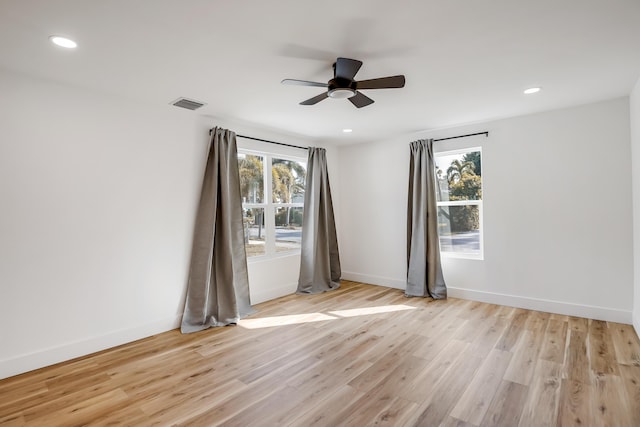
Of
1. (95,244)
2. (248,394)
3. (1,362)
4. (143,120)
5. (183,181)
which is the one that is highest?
(143,120)

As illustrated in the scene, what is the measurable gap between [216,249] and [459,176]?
344 centimetres

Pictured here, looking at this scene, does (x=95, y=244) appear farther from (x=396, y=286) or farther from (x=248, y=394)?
(x=396, y=286)

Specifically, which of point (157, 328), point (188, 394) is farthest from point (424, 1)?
point (157, 328)

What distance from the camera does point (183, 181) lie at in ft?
12.0

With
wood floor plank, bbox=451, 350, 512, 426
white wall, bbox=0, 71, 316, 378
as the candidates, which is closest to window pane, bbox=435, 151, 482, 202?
wood floor plank, bbox=451, 350, 512, 426

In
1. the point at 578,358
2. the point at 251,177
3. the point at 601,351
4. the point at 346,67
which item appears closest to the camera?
the point at 346,67

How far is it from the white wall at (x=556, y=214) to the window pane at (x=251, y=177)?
7.68 ft

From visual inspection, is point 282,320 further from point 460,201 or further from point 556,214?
point 556,214

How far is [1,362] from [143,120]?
7.82ft

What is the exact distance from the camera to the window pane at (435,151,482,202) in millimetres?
4430

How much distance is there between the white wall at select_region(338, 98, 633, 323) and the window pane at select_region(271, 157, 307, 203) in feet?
5.97

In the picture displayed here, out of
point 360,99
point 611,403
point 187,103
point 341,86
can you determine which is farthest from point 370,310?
point 187,103

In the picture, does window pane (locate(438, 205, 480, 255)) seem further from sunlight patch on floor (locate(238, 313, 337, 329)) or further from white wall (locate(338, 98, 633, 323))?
sunlight patch on floor (locate(238, 313, 337, 329))

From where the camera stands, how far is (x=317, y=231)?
5.12 meters
